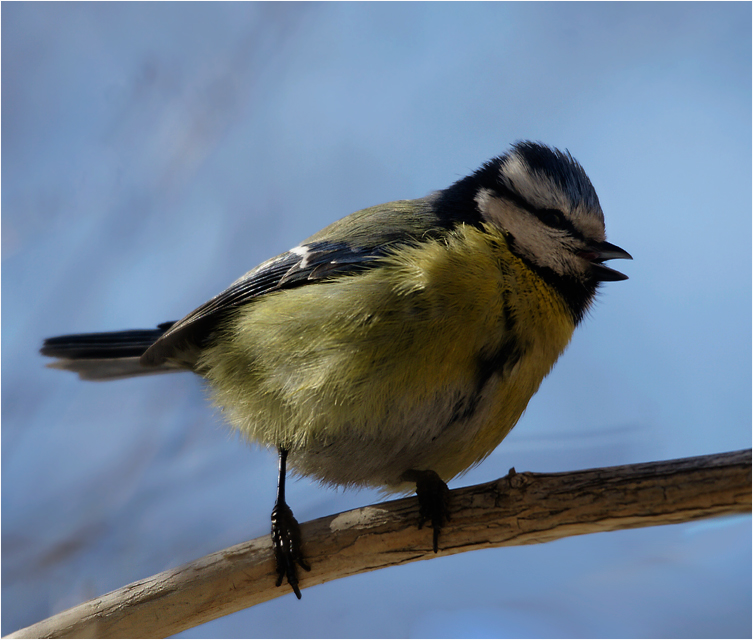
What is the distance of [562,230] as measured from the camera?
918mm

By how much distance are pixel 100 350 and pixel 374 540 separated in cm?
66

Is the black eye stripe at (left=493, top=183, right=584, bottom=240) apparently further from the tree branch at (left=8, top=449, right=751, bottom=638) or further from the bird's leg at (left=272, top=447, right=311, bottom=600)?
the bird's leg at (left=272, top=447, right=311, bottom=600)

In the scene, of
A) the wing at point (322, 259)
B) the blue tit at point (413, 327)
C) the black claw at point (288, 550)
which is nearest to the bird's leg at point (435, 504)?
the blue tit at point (413, 327)

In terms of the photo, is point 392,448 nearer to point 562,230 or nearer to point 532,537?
point 532,537

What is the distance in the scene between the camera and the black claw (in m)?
0.85

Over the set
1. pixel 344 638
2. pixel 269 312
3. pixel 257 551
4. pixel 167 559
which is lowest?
pixel 344 638

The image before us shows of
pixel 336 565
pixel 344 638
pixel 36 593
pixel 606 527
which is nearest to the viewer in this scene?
pixel 606 527

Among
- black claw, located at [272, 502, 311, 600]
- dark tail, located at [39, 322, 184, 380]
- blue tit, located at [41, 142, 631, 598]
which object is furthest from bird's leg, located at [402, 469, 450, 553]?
dark tail, located at [39, 322, 184, 380]

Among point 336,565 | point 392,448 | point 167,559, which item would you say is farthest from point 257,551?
point 167,559

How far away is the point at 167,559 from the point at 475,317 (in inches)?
36.9

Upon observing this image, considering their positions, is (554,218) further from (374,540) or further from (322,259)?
(374,540)

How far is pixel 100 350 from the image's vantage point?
1156 millimetres

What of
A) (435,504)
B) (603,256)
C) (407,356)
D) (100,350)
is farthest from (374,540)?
(100,350)

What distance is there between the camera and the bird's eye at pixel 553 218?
36.3 inches
